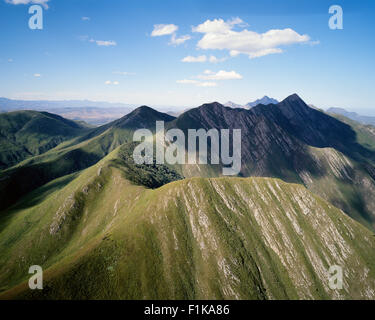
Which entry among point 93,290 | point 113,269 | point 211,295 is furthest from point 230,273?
point 93,290

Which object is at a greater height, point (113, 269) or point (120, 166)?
point (120, 166)

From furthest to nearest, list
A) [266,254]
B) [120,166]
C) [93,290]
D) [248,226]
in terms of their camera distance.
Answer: [120,166] < [248,226] < [266,254] < [93,290]

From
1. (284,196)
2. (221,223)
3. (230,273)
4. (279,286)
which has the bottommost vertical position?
(279,286)
